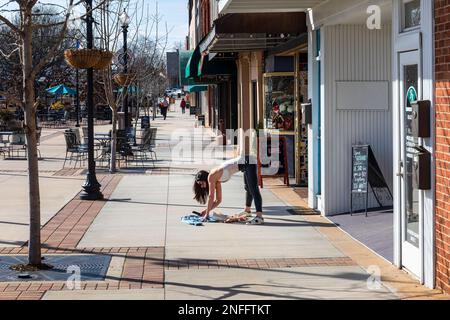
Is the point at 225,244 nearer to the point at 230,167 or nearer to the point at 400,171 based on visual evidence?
the point at 230,167

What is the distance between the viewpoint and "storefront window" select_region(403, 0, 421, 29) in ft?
24.5

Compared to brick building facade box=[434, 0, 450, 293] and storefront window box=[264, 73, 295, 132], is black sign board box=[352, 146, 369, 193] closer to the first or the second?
brick building facade box=[434, 0, 450, 293]

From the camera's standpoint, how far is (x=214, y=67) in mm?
A: 25453

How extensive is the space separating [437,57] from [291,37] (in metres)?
8.30

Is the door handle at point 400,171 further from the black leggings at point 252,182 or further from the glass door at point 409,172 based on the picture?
the black leggings at point 252,182

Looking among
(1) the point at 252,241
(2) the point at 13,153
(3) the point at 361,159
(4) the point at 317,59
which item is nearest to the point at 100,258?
(1) the point at 252,241

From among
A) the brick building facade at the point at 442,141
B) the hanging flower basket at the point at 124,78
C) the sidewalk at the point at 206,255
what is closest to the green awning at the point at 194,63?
the hanging flower basket at the point at 124,78

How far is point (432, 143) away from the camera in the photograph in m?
6.98

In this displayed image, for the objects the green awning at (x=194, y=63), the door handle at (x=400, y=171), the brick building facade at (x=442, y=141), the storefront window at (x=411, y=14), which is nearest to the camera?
the brick building facade at (x=442, y=141)

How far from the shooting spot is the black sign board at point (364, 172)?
1110 centimetres

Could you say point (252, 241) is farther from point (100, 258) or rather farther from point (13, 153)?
point (13, 153)

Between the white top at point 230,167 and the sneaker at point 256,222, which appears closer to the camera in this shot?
the sneaker at point 256,222

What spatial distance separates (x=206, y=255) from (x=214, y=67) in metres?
17.2

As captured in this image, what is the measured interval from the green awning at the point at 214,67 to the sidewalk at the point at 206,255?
10794 mm
